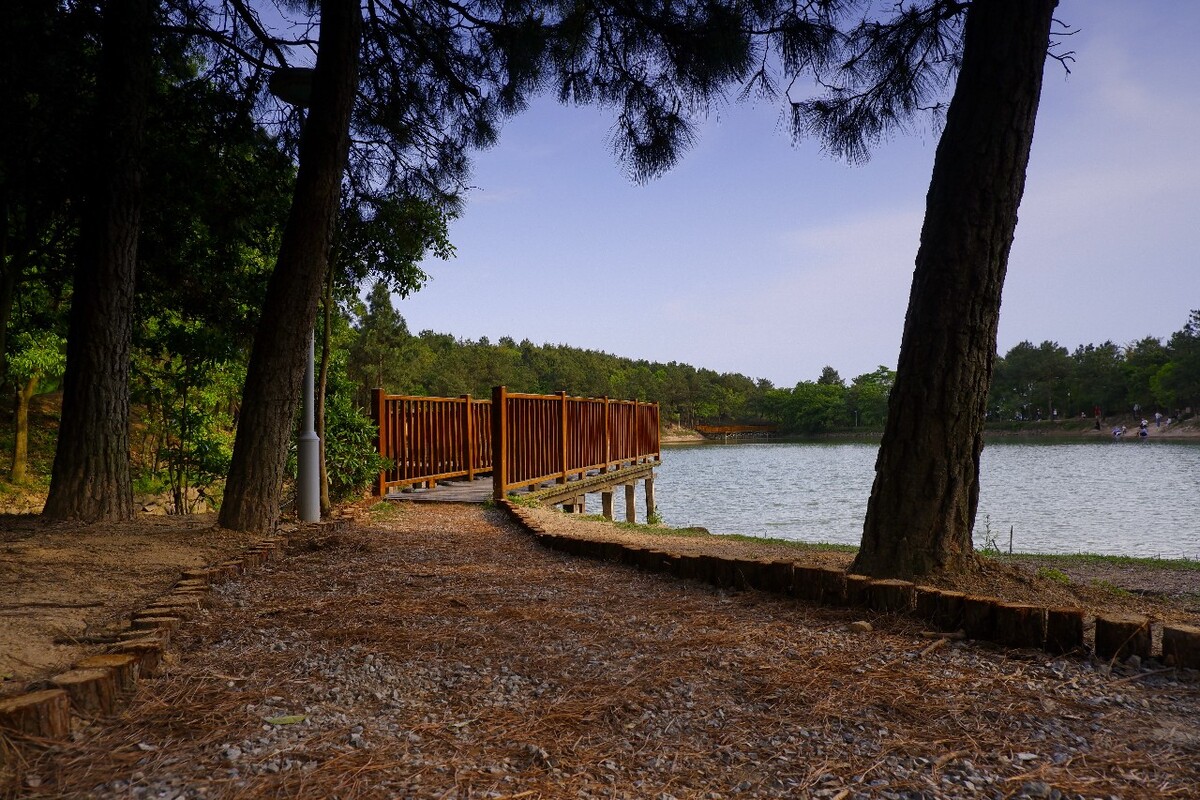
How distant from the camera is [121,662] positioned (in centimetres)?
229

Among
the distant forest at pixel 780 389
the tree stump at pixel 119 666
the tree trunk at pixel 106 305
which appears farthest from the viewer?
the distant forest at pixel 780 389

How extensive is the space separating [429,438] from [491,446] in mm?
951

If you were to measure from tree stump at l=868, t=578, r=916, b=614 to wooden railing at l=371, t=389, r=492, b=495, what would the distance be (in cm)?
635

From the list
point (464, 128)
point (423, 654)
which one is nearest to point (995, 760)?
point (423, 654)

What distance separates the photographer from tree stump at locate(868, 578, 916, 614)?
127 inches

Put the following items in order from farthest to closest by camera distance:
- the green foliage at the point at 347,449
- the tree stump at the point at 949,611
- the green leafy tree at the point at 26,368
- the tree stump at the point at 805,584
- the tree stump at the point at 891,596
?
1. the green leafy tree at the point at 26,368
2. the green foliage at the point at 347,449
3. the tree stump at the point at 805,584
4. the tree stump at the point at 891,596
5. the tree stump at the point at 949,611

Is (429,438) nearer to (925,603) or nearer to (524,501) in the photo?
(524,501)

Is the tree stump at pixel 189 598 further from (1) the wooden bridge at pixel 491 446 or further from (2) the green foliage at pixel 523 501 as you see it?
(1) the wooden bridge at pixel 491 446

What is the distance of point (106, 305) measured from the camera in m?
5.74

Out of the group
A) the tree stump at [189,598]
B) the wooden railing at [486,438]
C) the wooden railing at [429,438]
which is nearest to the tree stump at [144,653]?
the tree stump at [189,598]

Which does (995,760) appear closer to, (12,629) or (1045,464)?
(12,629)

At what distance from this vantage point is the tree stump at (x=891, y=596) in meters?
3.23

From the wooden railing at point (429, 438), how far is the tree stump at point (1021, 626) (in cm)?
692

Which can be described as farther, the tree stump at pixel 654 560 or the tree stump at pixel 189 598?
the tree stump at pixel 654 560
